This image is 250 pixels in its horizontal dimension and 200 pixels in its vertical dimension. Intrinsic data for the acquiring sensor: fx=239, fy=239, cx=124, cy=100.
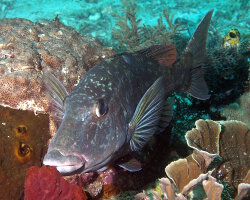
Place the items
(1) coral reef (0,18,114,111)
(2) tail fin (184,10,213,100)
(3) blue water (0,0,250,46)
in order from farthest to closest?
(3) blue water (0,0,250,46), (2) tail fin (184,10,213,100), (1) coral reef (0,18,114,111)

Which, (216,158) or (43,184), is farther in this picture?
(216,158)

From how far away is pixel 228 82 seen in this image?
5660 millimetres

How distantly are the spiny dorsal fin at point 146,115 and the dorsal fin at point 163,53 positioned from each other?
91cm

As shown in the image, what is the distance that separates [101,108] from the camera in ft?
7.93

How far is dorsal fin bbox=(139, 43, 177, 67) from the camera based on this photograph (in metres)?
3.56

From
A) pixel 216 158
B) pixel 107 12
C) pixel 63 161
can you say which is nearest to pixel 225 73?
pixel 216 158

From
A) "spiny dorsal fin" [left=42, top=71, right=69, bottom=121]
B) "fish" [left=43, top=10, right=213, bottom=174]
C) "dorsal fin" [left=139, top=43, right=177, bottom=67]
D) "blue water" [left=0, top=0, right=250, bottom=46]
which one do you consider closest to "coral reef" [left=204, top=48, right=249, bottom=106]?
"fish" [left=43, top=10, right=213, bottom=174]

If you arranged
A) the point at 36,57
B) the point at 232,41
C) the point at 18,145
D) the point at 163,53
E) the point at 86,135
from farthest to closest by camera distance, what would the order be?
the point at 232,41 → the point at 36,57 → the point at 163,53 → the point at 18,145 → the point at 86,135

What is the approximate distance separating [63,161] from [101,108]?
0.68 m

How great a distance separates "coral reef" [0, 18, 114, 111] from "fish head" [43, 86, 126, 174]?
130cm

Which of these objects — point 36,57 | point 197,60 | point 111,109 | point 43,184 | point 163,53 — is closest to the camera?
point 111,109

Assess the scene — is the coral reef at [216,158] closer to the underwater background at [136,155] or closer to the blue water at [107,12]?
the underwater background at [136,155]

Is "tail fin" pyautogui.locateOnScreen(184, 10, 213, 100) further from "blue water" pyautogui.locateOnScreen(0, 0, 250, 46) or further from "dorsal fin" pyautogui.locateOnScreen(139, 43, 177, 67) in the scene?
"blue water" pyautogui.locateOnScreen(0, 0, 250, 46)

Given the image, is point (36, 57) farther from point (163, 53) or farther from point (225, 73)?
point (225, 73)
